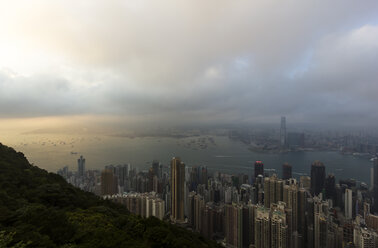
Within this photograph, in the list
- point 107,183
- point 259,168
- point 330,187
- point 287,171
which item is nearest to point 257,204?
point 330,187

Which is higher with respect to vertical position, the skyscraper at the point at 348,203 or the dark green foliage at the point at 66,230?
the dark green foliage at the point at 66,230

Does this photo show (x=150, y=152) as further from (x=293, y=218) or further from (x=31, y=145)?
(x=293, y=218)

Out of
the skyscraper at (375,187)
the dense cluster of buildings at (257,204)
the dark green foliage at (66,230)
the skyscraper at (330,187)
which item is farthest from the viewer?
the skyscraper at (330,187)

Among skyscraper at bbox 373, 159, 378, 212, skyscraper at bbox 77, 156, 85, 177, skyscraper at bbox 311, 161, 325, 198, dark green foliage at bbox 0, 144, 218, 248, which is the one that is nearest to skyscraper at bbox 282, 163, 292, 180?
skyscraper at bbox 311, 161, 325, 198

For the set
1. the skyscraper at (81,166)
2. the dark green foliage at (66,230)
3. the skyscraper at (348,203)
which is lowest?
the skyscraper at (348,203)

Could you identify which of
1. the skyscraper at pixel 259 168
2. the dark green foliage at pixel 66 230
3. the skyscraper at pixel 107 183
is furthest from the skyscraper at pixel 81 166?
the skyscraper at pixel 259 168

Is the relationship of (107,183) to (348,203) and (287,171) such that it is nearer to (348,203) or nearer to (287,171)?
(287,171)

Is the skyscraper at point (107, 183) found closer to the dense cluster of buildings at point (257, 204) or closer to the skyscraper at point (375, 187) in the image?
the dense cluster of buildings at point (257, 204)

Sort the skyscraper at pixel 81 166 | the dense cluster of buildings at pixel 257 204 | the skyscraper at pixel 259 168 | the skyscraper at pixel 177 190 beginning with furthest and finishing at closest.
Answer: the skyscraper at pixel 259 168
the skyscraper at pixel 81 166
the skyscraper at pixel 177 190
the dense cluster of buildings at pixel 257 204
